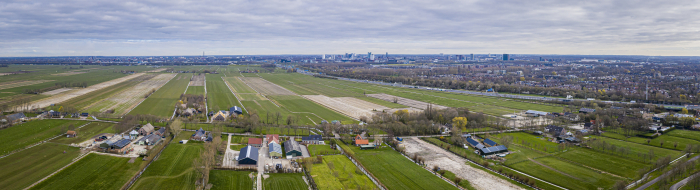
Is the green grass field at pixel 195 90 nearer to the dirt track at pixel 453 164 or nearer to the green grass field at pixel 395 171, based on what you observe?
the green grass field at pixel 395 171

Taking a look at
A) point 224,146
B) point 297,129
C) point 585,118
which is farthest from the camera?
point 585,118

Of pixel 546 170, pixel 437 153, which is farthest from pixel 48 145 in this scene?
pixel 546 170

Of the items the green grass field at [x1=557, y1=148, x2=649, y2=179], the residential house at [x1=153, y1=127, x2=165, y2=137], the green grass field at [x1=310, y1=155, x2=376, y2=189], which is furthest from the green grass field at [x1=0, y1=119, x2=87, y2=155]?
the green grass field at [x1=557, y1=148, x2=649, y2=179]

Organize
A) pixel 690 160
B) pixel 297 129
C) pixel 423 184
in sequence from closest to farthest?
1. pixel 423 184
2. pixel 690 160
3. pixel 297 129

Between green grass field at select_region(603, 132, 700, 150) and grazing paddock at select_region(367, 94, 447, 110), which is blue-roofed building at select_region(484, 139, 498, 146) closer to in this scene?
green grass field at select_region(603, 132, 700, 150)

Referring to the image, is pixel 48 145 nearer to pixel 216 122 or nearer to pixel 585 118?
pixel 216 122

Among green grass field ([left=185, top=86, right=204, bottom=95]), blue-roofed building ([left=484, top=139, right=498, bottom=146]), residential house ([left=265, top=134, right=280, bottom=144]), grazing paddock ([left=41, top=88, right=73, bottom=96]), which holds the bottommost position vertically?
blue-roofed building ([left=484, top=139, right=498, bottom=146])

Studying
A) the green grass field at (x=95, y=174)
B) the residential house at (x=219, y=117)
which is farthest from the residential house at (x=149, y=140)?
the residential house at (x=219, y=117)
